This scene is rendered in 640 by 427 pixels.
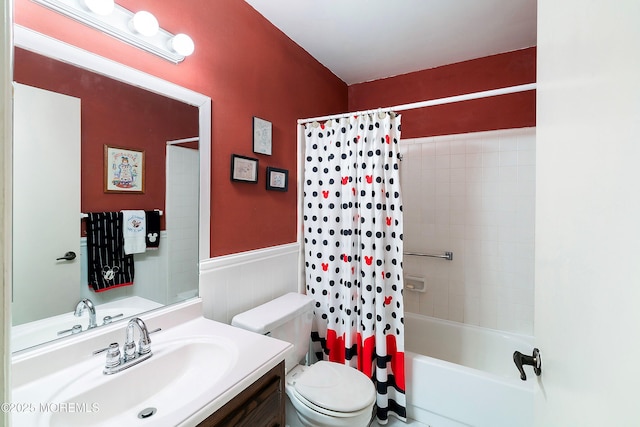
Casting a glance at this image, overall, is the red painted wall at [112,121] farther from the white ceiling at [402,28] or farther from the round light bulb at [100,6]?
the white ceiling at [402,28]

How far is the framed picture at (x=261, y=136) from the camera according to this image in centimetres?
174

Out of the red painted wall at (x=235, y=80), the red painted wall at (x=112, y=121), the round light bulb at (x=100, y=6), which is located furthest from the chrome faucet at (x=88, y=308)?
the round light bulb at (x=100, y=6)

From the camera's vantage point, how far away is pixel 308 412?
52.8 inches

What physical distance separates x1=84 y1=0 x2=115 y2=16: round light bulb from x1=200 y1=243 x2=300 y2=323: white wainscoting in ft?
3.55

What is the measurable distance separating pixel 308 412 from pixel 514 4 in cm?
253

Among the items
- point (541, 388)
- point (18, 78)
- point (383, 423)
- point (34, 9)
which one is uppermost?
point (34, 9)

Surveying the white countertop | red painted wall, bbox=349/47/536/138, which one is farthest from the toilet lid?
red painted wall, bbox=349/47/536/138

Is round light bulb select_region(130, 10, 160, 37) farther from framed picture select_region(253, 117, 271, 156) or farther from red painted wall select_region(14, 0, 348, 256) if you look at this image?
framed picture select_region(253, 117, 271, 156)

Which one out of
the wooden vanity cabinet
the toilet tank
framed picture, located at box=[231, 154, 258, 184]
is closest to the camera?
the wooden vanity cabinet

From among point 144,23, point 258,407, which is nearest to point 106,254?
point 258,407

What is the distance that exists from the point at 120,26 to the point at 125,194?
2.17 ft

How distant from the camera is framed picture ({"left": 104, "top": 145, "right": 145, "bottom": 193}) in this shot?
3.70 feet

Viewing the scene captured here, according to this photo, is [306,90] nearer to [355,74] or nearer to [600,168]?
[355,74]

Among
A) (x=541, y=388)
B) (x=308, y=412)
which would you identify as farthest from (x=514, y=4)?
(x=308, y=412)
